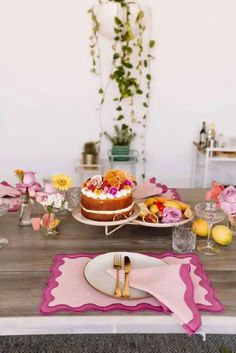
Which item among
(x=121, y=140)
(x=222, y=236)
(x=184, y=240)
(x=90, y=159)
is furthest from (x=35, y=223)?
(x=121, y=140)

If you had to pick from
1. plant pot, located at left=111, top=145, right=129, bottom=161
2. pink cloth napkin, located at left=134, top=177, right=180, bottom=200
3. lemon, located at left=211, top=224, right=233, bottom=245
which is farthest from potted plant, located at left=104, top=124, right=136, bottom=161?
lemon, located at left=211, top=224, right=233, bottom=245

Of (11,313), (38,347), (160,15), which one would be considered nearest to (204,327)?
(11,313)

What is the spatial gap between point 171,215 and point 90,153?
71.1 inches

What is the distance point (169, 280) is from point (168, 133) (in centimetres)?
224

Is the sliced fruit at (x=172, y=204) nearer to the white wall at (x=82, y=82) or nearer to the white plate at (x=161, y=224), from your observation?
the white plate at (x=161, y=224)

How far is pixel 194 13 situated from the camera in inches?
108

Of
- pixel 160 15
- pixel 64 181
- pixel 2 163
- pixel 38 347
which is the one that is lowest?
pixel 38 347

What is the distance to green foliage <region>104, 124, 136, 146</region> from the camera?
9.52ft

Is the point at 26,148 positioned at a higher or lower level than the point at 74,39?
lower

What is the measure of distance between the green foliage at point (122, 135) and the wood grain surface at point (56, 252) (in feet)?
5.41

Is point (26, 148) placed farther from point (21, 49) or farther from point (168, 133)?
point (168, 133)

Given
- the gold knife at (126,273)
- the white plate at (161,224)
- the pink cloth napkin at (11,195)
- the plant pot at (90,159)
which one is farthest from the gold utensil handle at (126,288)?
the plant pot at (90,159)

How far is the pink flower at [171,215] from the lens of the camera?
Result: 1.16 m

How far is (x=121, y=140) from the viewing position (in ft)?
9.51
